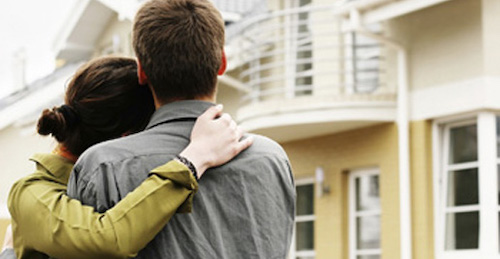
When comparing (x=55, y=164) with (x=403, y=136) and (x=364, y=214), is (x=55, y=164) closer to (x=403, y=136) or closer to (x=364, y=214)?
(x=403, y=136)

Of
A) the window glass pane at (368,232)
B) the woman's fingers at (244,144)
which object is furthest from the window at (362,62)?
the woman's fingers at (244,144)

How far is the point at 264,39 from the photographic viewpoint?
15.7 meters

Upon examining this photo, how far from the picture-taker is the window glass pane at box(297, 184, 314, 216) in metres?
15.1

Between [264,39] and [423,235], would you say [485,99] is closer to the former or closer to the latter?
[423,235]

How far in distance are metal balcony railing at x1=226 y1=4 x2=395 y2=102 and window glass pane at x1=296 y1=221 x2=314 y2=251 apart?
1.93 meters

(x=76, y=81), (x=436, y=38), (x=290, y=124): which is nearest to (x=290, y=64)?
(x=290, y=124)

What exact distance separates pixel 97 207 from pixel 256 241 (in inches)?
16.8

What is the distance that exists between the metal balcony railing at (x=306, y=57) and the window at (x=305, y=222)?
142cm

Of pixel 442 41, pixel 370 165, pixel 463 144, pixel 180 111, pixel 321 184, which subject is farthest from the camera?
pixel 321 184

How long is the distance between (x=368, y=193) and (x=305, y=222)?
1463mm

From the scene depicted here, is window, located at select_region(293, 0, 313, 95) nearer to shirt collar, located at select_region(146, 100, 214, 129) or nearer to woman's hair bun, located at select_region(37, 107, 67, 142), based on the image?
woman's hair bun, located at select_region(37, 107, 67, 142)

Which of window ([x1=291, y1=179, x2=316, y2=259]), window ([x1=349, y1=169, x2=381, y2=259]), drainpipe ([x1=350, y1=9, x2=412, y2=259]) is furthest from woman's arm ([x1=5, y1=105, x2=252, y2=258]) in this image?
window ([x1=291, y1=179, x2=316, y2=259])

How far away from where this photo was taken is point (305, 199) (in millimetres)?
15195

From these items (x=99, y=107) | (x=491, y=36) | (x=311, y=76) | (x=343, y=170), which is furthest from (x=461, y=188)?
(x=99, y=107)
